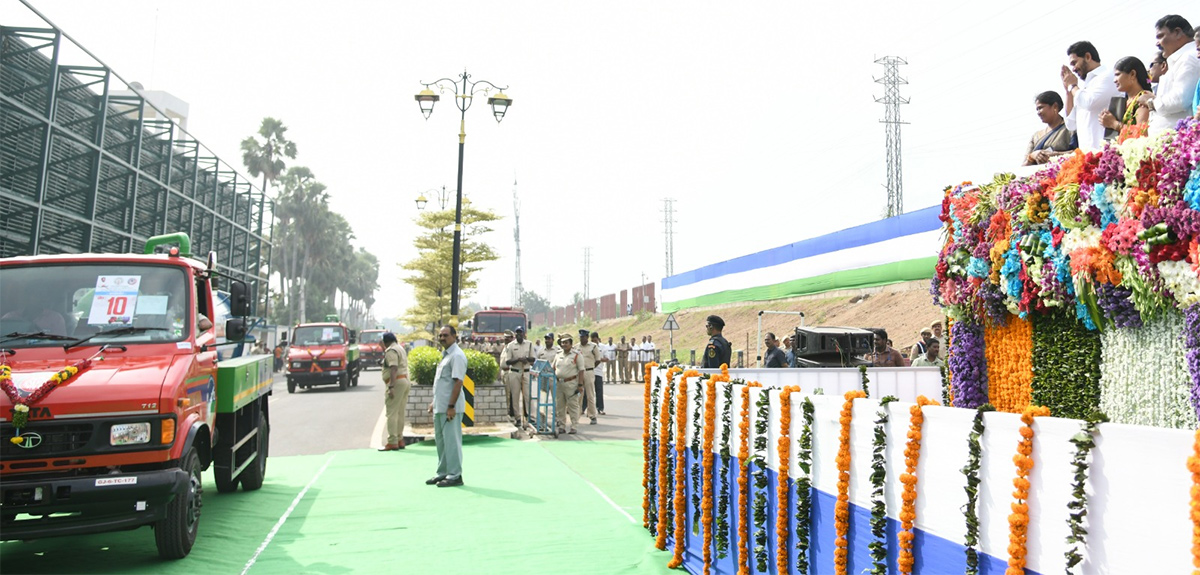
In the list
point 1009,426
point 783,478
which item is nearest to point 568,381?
point 783,478

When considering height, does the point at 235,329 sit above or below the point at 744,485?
above

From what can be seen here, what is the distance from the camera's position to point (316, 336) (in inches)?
1048

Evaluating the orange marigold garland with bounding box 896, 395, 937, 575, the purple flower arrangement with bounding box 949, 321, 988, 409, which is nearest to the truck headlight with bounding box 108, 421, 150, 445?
the orange marigold garland with bounding box 896, 395, 937, 575

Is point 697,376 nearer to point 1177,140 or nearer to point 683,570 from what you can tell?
point 683,570

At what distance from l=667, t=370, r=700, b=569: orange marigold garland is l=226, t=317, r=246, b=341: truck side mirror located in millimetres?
3844

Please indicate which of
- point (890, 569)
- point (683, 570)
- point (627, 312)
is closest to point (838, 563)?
point (890, 569)

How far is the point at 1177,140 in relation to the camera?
4.11 metres

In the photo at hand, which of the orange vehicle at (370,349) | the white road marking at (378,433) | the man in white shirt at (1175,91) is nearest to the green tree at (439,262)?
the orange vehicle at (370,349)

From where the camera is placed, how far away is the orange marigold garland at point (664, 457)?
255 inches

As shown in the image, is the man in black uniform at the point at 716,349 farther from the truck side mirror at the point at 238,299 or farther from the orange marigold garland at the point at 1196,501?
the orange marigold garland at the point at 1196,501

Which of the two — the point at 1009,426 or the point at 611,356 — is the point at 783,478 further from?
the point at 611,356

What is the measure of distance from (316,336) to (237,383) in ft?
64.8

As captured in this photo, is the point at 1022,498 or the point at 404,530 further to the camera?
the point at 404,530

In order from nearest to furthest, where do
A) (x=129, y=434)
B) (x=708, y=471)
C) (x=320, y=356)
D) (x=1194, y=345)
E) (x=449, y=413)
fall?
(x=1194, y=345) < (x=129, y=434) < (x=708, y=471) < (x=449, y=413) < (x=320, y=356)
